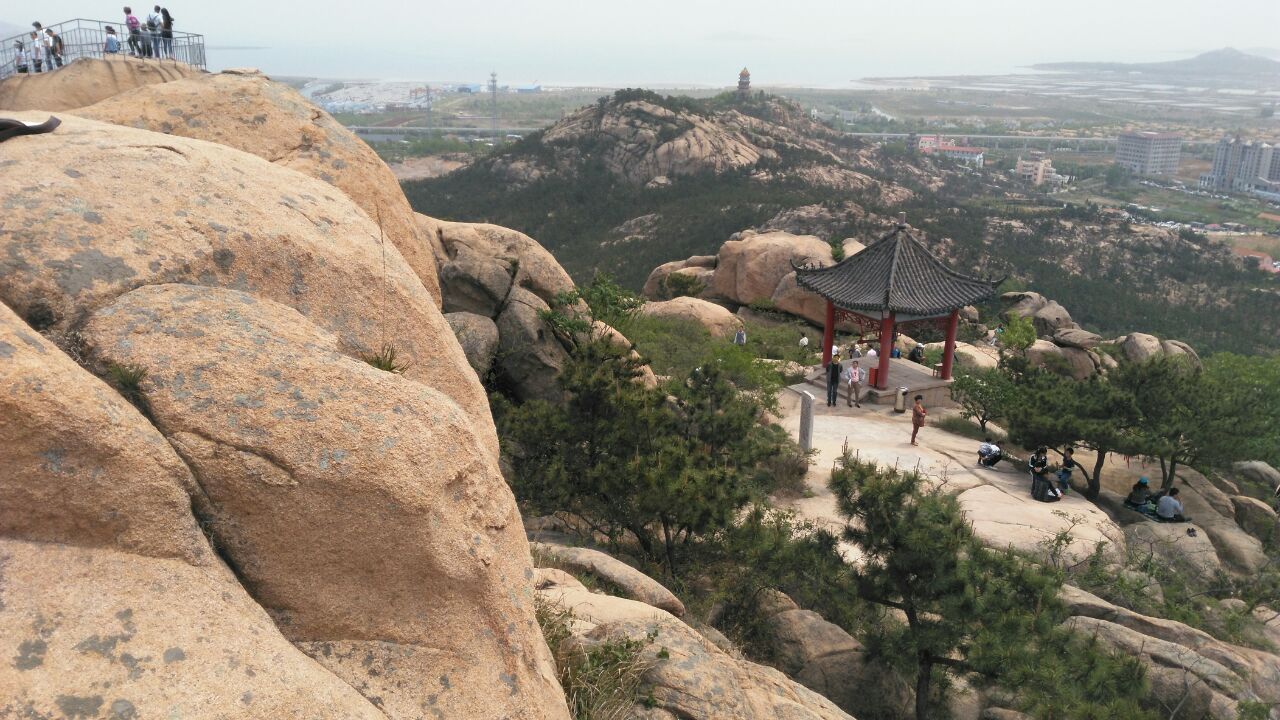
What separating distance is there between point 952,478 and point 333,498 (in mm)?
16485

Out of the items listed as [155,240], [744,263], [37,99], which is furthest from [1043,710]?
[744,263]

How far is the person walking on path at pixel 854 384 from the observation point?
945 inches

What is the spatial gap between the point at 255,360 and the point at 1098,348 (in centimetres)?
3135

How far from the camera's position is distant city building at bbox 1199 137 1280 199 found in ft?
502

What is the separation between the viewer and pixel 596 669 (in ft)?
20.0

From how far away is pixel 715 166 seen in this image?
76062mm

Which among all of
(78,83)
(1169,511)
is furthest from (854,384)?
(78,83)

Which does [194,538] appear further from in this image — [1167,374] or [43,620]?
[1167,374]

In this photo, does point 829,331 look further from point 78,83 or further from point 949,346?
point 78,83

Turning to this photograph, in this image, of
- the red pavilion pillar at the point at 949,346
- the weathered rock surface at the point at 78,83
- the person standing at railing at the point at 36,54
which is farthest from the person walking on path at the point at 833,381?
the person standing at railing at the point at 36,54

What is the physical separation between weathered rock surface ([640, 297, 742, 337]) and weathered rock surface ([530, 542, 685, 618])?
1986 centimetres

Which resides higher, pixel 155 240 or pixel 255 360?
pixel 155 240

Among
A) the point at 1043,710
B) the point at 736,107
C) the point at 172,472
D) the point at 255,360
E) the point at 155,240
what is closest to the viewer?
the point at 172,472

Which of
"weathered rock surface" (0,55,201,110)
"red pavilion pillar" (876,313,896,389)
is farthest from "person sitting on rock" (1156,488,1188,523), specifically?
"weathered rock surface" (0,55,201,110)
